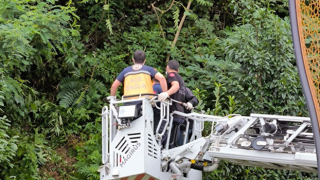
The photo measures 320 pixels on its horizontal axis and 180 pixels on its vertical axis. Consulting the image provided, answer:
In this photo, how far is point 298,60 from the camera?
8.48 metres

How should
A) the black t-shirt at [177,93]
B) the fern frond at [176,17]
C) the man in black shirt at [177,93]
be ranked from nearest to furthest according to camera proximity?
the man in black shirt at [177,93] < the black t-shirt at [177,93] < the fern frond at [176,17]

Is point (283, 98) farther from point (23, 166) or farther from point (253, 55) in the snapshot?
point (23, 166)

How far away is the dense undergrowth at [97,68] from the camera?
1334cm

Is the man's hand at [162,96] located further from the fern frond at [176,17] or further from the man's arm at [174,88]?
the fern frond at [176,17]

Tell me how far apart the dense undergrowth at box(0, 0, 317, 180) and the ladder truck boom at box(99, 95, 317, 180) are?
1919 mm

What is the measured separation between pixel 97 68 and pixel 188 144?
5026 mm

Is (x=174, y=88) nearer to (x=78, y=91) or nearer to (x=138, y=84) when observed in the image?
(x=138, y=84)

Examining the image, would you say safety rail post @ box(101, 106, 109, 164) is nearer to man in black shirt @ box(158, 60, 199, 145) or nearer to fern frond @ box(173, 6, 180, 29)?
man in black shirt @ box(158, 60, 199, 145)

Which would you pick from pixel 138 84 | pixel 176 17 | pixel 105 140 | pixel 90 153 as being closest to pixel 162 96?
pixel 138 84

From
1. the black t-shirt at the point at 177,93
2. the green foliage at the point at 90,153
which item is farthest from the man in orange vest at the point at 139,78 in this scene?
the green foliage at the point at 90,153

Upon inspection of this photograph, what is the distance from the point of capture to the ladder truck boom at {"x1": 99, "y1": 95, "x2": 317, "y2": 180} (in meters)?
10.1

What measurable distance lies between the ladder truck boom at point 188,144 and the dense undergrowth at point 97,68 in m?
Answer: 1.92

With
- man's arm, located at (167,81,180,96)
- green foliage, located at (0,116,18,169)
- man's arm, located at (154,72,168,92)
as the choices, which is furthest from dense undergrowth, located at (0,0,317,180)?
man's arm, located at (154,72,168,92)

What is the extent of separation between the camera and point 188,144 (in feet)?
36.2
